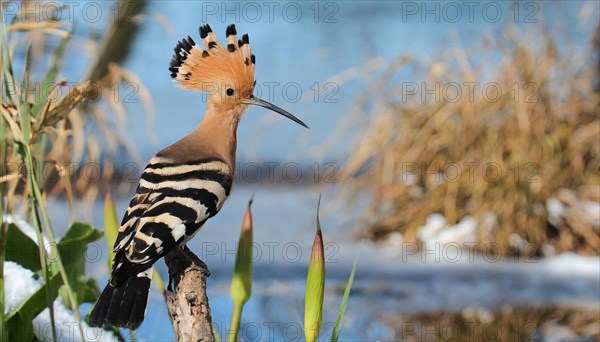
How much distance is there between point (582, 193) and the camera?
3908mm

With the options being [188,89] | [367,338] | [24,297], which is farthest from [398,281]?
[188,89]

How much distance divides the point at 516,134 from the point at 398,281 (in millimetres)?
1013

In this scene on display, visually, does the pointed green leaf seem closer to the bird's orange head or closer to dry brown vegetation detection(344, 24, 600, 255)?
the bird's orange head

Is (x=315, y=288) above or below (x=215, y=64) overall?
below

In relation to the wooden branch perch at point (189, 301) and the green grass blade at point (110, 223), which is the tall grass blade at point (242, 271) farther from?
the green grass blade at point (110, 223)

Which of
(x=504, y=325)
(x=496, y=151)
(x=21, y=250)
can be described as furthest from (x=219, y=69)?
(x=496, y=151)

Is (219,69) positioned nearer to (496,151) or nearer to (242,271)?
(242,271)

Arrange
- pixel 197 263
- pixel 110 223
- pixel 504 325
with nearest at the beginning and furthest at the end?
pixel 197 263 → pixel 110 223 → pixel 504 325

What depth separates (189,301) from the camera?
110 cm

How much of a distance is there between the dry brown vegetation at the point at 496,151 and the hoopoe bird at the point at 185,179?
277cm

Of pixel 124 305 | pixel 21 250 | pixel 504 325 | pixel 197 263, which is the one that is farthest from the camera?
pixel 504 325

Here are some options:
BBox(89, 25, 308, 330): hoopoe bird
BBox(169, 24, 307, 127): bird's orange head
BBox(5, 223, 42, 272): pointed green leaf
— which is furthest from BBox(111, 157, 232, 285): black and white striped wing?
BBox(5, 223, 42, 272): pointed green leaf

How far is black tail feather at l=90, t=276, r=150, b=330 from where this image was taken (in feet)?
3.37

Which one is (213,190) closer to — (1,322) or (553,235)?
(1,322)
